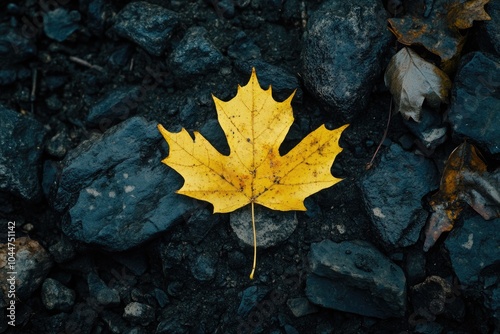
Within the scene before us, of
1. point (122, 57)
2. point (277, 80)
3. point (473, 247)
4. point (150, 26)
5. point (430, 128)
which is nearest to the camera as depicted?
point (473, 247)

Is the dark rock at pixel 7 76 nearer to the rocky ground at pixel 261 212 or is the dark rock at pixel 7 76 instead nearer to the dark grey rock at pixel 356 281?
the rocky ground at pixel 261 212

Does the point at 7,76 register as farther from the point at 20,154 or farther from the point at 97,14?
the point at 97,14

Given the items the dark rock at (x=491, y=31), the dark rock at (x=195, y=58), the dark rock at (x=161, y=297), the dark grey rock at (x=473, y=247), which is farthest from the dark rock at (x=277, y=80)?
the dark rock at (x=161, y=297)

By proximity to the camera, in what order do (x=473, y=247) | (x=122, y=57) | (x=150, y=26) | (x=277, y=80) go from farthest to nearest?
(x=122, y=57) < (x=150, y=26) < (x=277, y=80) < (x=473, y=247)

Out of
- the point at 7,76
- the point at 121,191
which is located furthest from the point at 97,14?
the point at 121,191

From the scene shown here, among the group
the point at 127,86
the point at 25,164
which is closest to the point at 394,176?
the point at 127,86

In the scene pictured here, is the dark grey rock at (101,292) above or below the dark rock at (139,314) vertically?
above
